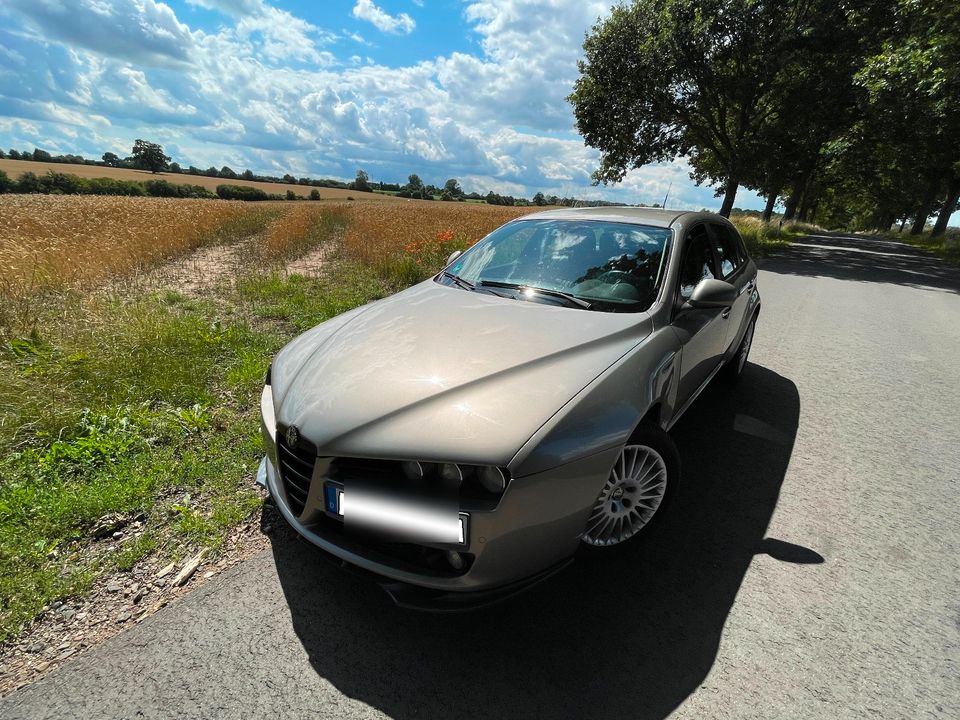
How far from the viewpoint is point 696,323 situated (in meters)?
2.89

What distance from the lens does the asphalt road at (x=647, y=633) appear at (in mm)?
1648

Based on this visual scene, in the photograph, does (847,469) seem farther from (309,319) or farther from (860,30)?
(860,30)

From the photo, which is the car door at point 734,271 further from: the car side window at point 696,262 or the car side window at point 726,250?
the car side window at point 696,262

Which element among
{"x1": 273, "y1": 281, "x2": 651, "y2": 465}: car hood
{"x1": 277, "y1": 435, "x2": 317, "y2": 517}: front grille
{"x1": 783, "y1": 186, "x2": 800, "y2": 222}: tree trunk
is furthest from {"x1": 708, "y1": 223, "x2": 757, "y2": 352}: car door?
{"x1": 783, "y1": 186, "x2": 800, "y2": 222}: tree trunk

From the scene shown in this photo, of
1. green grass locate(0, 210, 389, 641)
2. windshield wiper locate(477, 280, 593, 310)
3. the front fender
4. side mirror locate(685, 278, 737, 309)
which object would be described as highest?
side mirror locate(685, 278, 737, 309)

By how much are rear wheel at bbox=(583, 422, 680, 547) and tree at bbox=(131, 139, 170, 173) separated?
66459 millimetres

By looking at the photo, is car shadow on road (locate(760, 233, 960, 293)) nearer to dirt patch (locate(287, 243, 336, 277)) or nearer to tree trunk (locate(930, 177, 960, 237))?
dirt patch (locate(287, 243, 336, 277))

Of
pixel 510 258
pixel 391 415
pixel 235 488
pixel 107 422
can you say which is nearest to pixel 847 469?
pixel 510 258

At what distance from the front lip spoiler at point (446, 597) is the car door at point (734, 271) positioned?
2.74m

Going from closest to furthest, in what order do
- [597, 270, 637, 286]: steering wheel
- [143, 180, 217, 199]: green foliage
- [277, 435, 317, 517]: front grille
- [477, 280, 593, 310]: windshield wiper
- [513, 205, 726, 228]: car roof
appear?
[277, 435, 317, 517]: front grille, [477, 280, 593, 310]: windshield wiper, [597, 270, 637, 286]: steering wheel, [513, 205, 726, 228]: car roof, [143, 180, 217, 199]: green foliage

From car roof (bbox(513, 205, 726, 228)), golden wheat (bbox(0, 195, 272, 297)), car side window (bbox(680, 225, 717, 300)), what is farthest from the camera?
golden wheat (bbox(0, 195, 272, 297))

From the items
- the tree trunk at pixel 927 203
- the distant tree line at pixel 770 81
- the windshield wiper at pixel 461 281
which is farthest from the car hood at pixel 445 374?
the tree trunk at pixel 927 203

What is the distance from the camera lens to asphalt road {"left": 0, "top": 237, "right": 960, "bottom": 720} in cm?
165

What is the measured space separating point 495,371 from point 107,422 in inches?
109
